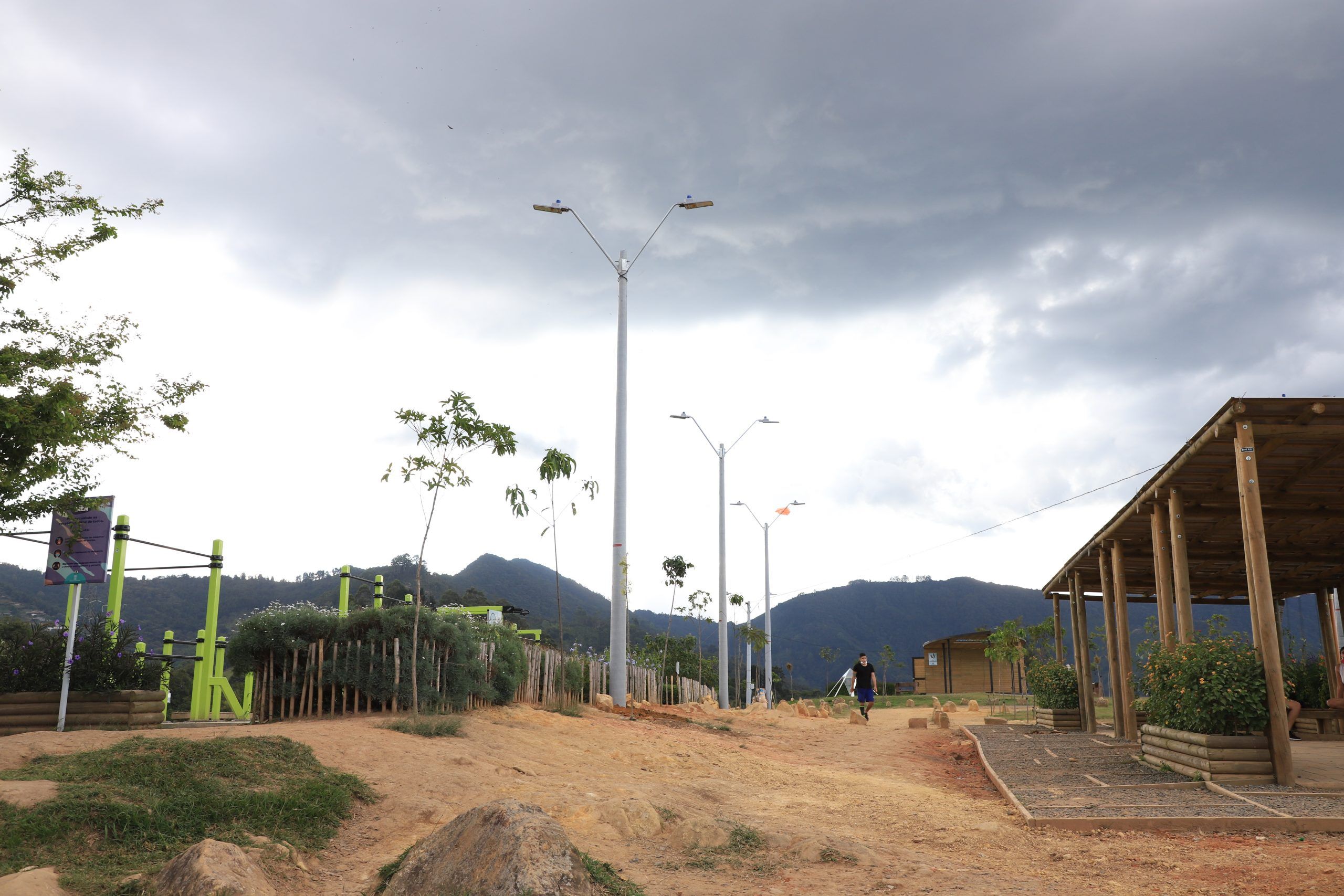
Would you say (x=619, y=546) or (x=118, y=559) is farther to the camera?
(x=619, y=546)

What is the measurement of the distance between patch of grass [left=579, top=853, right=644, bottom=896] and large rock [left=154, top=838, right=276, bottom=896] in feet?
6.50

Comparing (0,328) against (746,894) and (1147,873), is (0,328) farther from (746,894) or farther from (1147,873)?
(1147,873)

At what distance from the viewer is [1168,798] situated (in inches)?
341

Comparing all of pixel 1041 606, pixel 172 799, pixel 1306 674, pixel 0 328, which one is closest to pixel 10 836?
pixel 172 799

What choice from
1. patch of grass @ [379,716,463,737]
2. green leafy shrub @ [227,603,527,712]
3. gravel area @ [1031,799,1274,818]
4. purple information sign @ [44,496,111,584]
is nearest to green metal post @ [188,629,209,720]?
green leafy shrub @ [227,603,527,712]

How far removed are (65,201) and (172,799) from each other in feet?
26.0

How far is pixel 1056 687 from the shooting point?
1795 centimetres

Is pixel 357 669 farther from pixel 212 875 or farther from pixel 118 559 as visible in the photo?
pixel 212 875

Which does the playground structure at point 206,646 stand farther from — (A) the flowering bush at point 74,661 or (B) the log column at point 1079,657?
(B) the log column at point 1079,657

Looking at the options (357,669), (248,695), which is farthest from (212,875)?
(248,695)

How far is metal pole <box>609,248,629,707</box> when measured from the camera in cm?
1850

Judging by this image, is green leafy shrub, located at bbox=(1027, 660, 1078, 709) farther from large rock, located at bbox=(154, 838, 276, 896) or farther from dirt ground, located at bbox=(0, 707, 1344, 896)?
large rock, located at bbox=(154, 838, 276, 896)

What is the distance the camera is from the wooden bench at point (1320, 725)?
14.9 meters

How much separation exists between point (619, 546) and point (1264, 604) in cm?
1200
